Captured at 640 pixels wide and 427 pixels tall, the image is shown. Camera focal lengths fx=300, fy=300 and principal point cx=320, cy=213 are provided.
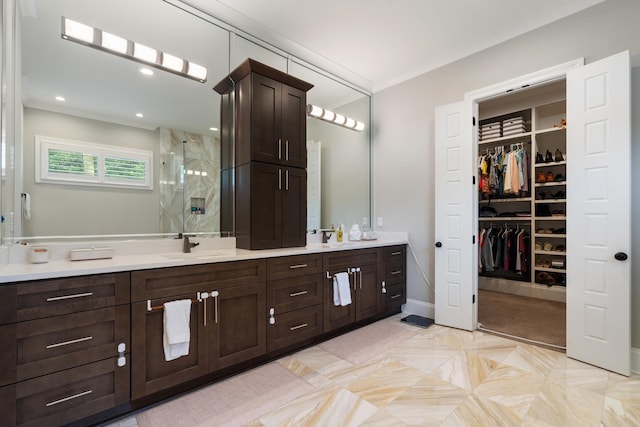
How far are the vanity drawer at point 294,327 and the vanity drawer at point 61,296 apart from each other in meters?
1.08

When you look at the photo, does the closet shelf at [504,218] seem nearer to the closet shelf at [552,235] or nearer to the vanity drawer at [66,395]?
the closet shelf at [552,235]

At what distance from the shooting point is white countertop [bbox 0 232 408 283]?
1477 millimetres

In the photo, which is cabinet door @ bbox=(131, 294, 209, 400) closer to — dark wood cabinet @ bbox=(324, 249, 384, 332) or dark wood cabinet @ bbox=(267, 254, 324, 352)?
dark wood cabinet @ bbox=(267, 254, 324, 352)

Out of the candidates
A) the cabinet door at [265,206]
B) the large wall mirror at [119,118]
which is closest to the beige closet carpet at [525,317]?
the cabinet door at [265,206]

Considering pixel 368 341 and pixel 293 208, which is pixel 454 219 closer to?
pixel 368 341

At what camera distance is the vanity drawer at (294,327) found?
7.63ft

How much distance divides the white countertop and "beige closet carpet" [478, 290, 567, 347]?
186 cm

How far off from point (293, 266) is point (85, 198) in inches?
60.9

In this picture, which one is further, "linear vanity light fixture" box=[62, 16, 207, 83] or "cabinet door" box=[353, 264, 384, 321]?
"cabinet door" box=[353, 264, 384, 321]

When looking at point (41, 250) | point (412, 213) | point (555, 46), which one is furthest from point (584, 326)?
point (41, 250)

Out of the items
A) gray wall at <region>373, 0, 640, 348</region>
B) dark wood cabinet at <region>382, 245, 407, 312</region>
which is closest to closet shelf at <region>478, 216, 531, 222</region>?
gray wall at <region>373, 0, 640, 348</region>

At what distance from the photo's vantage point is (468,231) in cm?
307

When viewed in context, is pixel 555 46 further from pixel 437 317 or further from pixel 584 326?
pixel 437 317

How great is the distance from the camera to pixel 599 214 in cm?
230
